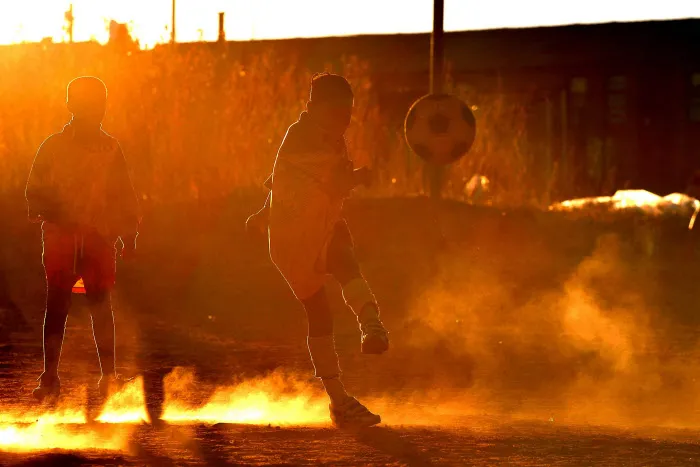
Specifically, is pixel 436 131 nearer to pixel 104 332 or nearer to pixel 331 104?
pixel 104 332

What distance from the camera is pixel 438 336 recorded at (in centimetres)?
1471

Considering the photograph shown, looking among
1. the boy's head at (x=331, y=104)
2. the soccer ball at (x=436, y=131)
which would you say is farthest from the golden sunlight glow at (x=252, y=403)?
the soccer ball at (x=436, y=131)

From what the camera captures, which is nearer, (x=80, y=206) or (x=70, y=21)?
(x=80, y=206)

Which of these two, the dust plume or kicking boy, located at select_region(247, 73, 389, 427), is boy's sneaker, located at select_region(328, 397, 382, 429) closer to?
kicking boy, located at select_region(247, 73, 389, 427)

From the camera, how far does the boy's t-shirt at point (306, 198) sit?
8.16 m

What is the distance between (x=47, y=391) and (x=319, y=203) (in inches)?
82.4

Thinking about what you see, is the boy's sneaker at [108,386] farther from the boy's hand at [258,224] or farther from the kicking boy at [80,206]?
the boy's hand at [258,224]

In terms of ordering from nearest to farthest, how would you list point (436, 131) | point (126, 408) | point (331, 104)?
point (331, 104) < point (126, 408) < point (436, 131)

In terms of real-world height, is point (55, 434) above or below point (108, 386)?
below

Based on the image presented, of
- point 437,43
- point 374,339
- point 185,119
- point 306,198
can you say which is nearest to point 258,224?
point 306,198

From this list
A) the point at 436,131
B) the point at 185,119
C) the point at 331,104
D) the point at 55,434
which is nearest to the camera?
the point at 55,434

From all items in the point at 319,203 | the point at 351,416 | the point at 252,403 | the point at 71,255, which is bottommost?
the point at 351,416

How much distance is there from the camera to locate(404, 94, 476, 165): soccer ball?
53.5 feet

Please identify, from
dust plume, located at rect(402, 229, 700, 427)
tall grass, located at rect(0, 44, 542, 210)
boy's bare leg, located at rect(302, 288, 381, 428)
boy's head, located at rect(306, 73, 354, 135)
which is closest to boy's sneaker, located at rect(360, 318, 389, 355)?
boy's bare leg, located at rect(302, 288, 381, 428)
